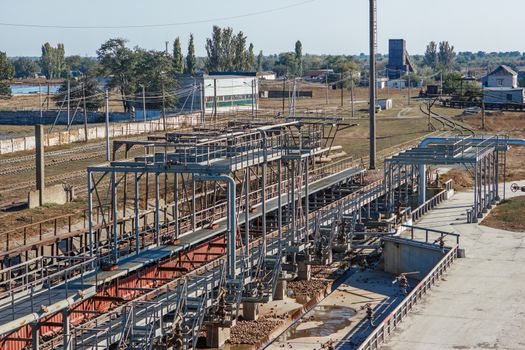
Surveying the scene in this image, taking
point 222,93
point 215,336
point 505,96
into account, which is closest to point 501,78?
point 505,96

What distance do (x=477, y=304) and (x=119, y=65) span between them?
2772 inches

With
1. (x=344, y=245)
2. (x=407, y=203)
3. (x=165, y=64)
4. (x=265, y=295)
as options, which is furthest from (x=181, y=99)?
(x=265, y=295)

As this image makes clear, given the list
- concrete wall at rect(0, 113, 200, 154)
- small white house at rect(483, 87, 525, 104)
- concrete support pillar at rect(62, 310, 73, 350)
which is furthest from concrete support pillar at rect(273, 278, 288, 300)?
small white house at rect(483, 87, 525, 104)

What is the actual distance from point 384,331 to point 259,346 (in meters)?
3.96

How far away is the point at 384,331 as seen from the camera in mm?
21328

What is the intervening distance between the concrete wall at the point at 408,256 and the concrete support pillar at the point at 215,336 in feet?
31.7

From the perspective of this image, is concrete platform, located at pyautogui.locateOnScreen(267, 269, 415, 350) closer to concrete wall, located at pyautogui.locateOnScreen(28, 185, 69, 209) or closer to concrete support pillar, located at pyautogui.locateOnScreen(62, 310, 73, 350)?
concrete support pillar, located at pyautogui.locateOnScreen(62, 310, 73, 350)

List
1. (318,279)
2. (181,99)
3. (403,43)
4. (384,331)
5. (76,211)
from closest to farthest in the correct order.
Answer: (384,331)
(318,279)
(76,211)
(181,99)
(403,43)

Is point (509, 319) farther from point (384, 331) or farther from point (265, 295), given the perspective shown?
point (265, 295)

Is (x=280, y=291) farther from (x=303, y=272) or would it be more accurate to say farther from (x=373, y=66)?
(x=373, y=66)

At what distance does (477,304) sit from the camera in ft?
80.9

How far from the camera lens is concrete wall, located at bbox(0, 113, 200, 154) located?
55.1m

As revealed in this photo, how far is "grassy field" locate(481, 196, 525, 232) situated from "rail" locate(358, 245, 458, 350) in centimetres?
580

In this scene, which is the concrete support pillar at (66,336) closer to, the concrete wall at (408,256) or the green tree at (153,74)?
the concrete wall at (408,256)
